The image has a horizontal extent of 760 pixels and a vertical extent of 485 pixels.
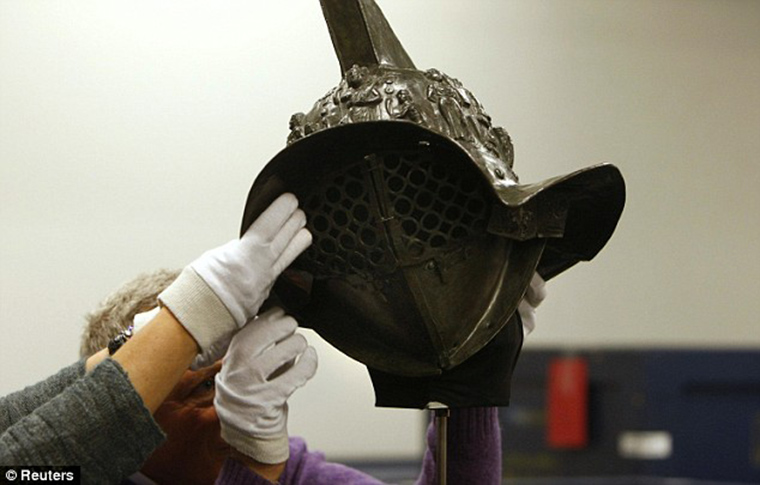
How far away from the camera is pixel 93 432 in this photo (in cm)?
103

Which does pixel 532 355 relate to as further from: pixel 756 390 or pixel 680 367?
pixel 756 390

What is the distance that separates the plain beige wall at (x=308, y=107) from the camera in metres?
2.31

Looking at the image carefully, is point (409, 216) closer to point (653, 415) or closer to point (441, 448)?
point (441, 448)

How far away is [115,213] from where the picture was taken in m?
2.39

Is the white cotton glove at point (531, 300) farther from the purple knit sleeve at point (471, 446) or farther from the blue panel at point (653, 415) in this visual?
the blue panel at point (653, 415)

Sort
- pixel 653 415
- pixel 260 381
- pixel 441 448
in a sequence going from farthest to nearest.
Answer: pixel 653 415 < pixel 441 448 < pixel 260 381

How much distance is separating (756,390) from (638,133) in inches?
30.5

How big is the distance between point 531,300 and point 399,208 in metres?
0.32

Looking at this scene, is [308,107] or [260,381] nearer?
[260,381]

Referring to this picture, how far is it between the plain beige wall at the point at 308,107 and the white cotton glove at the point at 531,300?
999mm

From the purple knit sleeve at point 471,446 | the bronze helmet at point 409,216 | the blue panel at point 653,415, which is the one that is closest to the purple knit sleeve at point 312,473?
the purple knit sleeve at point 471,446

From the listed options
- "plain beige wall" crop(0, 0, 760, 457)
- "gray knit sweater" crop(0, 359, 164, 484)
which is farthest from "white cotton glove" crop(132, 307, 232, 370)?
"plain beige wall" crop(0, 0, 760, 457)

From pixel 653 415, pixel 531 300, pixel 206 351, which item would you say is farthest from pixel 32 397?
pixel 653 415

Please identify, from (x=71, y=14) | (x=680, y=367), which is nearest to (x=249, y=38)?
(x=71, y=14)
